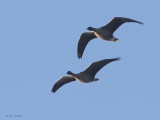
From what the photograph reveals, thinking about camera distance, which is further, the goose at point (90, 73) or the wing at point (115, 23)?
the wing at point (115, 23)

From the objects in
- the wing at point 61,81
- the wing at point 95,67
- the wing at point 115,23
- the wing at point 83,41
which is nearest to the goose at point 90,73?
the wing at point 95,67

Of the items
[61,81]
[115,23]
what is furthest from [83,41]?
[115,23]

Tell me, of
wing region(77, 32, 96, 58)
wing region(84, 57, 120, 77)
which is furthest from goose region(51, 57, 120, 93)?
wing region(77, 32, 96, 58)

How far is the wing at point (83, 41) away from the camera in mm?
43312

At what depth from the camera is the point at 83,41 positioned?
4341 cm

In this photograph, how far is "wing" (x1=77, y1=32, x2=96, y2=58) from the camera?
4331 centimetres

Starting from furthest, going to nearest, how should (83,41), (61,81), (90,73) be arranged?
(83,41), (61,81), (90,73)

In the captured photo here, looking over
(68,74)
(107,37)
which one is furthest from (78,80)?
(107,37)

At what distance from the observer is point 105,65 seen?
40.2m

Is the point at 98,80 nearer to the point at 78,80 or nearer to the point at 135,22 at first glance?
the point at 78,80

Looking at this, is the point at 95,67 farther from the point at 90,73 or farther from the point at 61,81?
the point at 61,81

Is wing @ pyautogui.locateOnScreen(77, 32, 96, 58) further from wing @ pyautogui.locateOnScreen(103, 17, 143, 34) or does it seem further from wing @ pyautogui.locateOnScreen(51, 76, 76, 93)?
wing @ pyautogui.locateOnScreen(103, 17, 143, 34)

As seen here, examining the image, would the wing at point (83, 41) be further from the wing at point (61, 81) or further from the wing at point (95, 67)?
the wing at point (95, 67)

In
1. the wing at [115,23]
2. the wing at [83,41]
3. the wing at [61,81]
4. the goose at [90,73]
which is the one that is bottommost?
the goose at [90,73]
